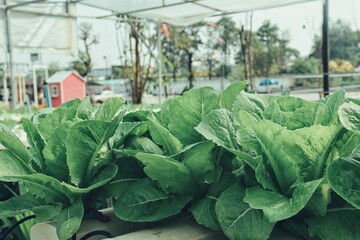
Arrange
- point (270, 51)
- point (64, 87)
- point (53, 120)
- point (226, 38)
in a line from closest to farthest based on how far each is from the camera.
Answer: point (53, 120), point (64, 87), point (226, 38), point (270, 51)

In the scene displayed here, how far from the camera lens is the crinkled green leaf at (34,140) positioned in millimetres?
587

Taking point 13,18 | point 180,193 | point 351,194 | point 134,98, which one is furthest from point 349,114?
point 134,98

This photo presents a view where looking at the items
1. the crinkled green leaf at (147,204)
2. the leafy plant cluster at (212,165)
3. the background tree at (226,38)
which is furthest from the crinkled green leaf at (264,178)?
the background tree at (226,38)

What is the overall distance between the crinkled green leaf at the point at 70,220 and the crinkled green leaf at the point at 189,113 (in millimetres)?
154

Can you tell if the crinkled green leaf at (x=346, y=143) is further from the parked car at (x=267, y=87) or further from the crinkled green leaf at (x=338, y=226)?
the parked car at (x=267, y=87)

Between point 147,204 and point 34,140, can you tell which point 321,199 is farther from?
point 34,140

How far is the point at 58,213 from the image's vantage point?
1.74 ft

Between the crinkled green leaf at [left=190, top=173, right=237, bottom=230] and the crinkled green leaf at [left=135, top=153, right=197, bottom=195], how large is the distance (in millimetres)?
23

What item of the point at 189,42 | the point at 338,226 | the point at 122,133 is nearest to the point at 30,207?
the point at 122,133

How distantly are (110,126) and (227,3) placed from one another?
5620mm

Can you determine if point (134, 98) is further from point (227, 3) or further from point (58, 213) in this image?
point (58, 213)

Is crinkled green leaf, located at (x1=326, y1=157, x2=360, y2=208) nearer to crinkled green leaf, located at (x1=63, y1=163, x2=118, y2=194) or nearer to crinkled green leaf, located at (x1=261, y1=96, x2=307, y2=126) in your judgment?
crinkled green leaf, located at (x1=261, y1=96, x2=307, y2=126)

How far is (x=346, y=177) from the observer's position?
40cm

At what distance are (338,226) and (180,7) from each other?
5852 millimetres
